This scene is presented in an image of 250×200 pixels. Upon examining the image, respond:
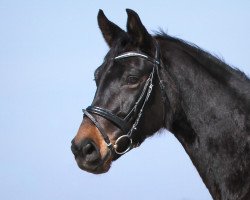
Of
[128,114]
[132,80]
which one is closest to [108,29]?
[132,80]

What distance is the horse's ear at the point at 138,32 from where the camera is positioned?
705 cm

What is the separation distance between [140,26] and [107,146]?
1877mm

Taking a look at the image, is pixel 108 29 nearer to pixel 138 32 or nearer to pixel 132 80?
pixel 138 32

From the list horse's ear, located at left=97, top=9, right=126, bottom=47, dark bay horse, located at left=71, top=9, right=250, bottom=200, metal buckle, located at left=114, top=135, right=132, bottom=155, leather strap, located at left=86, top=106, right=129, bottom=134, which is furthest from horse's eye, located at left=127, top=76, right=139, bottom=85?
horse's ear, located at left=97, top=9, right=126, bottom=47

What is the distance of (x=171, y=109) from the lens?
7.18 meters

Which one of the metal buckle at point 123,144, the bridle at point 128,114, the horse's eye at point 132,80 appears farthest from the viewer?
the horse's eye at point 132,80

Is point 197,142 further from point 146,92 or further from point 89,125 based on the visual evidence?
point 89,125

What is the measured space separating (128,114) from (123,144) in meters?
0.45

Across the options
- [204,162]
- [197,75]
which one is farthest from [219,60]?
[204,162]

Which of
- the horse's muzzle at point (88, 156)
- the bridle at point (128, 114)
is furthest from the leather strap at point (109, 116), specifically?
the horse's muzzle at point (88, 156)

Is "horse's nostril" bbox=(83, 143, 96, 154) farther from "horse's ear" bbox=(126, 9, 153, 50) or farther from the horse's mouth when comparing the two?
"horse's ear" bbox=(126, 9, 153, 50)

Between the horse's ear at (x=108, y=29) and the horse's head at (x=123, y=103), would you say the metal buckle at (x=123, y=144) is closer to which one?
the horse's head at (x=123, y=103)

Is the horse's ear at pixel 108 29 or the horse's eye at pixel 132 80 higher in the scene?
the horse's ear at pixel 108 29

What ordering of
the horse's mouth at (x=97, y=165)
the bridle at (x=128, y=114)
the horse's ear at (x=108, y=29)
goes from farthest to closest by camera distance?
the horse's ear at (x=108, y=29), the bridle at (x=128, y=114), the horse's mouth at (x=97, y=165)
